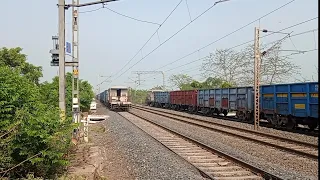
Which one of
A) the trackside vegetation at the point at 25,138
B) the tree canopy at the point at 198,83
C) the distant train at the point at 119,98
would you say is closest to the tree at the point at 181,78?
the tree canopy at the point at 198,83

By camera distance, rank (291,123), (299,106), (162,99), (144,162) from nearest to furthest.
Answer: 1. (144,162)
2. (299,106)
3. (291,123)
4. (162,99)

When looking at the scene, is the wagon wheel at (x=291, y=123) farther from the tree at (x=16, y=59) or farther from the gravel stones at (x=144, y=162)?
the tree at (x=16, y=59)

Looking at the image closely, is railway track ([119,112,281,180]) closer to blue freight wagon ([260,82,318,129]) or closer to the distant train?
blue freight wagon ([260,82,318,129])

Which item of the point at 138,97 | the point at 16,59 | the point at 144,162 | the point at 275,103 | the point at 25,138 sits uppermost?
the point at 16,59

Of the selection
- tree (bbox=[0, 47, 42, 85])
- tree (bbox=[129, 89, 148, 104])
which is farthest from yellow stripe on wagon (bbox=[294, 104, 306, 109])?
tree (bbox=[129, 89, 148, 104])

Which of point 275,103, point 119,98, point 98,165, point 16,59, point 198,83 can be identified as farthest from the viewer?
point 198,83

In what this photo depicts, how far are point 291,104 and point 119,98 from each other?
2763 centimetres

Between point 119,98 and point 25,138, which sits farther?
point 119,98

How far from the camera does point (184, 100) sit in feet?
135

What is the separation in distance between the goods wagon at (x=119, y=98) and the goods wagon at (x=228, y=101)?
11.3m

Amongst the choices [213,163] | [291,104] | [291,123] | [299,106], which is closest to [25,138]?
[213,163]

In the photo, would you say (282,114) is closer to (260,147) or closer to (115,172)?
(260,147)

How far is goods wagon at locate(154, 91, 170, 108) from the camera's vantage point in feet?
167

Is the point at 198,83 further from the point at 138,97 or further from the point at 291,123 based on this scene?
the point at 291,123
